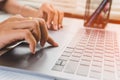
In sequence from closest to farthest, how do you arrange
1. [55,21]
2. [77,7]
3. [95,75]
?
[95,75] < [55,21] < [77,7]

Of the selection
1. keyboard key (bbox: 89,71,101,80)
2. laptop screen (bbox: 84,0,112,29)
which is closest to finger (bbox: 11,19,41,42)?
keyboard key (bbox: 89,71,101,80)

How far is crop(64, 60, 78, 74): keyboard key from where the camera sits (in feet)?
1.69

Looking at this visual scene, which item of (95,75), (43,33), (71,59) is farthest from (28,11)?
(95,75)

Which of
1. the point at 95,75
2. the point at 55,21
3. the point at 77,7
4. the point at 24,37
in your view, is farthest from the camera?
the point at 77,7

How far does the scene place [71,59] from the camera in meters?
0.59

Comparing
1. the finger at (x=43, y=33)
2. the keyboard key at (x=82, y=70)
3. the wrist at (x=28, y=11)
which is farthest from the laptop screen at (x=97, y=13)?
the keyboard key at (x=82, y=70)

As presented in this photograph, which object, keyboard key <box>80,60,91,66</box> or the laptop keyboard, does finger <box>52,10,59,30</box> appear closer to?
the laptop keyboard

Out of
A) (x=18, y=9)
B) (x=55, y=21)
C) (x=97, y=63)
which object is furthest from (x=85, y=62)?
(x=18, y=9)

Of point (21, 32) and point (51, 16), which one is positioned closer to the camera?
point (21, 32)

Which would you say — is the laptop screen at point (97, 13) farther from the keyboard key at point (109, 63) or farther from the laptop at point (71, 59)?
the keyboard key at point (109, 63)

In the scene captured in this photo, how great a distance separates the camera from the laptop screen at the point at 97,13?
0.98m

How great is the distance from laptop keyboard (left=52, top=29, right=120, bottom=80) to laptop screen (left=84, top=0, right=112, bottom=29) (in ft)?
0.51

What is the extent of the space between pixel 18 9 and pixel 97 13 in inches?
19.8

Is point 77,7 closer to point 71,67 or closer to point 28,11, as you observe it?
point 28,11
